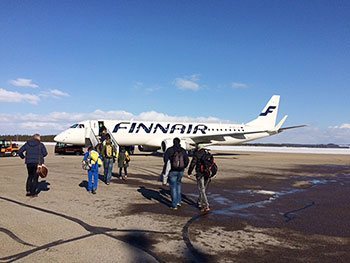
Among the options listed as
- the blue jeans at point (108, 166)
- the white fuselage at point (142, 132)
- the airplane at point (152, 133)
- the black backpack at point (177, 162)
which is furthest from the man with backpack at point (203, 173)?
the white fuselage at point (142, 132)

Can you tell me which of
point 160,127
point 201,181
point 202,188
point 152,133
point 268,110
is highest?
point 268,110

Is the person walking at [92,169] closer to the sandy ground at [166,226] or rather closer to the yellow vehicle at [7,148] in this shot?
the sandy ground at [166,226]

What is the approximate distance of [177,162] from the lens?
8.39 metres

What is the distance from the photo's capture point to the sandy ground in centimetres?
496

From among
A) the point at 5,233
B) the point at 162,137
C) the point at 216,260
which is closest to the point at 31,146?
the point at 5,233

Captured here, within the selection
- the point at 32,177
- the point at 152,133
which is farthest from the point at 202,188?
the point at 152,133

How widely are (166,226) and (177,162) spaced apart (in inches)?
83.4

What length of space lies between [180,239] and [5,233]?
10.4ft

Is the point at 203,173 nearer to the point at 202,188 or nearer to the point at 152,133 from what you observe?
the point at 202,188

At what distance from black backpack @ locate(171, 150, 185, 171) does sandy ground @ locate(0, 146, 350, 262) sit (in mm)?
1108

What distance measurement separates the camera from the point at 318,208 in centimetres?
898

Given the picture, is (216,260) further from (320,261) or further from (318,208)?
→ (318,208)

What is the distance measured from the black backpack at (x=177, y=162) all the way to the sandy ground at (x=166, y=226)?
3.64ft

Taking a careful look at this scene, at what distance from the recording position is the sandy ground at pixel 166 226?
16.3 ft
